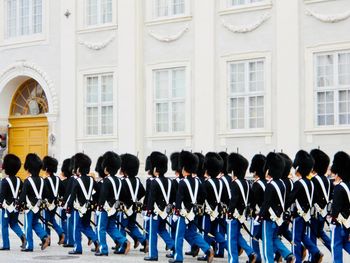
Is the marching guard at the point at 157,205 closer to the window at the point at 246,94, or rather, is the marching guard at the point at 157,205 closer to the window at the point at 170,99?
the window at the point at 246,94

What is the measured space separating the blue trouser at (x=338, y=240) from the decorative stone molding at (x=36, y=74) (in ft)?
51.6

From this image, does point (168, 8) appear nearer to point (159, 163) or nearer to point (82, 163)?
point (82, 163)

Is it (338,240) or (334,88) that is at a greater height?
(334,88)

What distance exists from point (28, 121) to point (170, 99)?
6124 millimetres

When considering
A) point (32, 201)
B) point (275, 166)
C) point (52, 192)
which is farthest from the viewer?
point (52, 192)

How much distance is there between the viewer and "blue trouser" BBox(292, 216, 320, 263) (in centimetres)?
1387

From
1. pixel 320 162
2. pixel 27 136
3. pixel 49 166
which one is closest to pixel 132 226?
pixel 49 166

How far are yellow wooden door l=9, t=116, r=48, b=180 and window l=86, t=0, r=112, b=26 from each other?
12.0 feet

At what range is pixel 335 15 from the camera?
2178 cm

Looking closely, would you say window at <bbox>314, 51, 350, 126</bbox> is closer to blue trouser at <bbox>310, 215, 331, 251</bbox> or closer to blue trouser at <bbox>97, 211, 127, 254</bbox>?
blue trouser at <bbox>97, 211, 127, 254</bbox>

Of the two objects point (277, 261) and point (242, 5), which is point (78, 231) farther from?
point (242, 5)

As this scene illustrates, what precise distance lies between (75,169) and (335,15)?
8.27m

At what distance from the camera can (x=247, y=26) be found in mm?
23250


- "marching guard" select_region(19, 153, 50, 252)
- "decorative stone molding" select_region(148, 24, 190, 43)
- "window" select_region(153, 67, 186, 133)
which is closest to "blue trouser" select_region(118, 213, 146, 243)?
"marching guard" select_region(19, 153, 50, 252)
